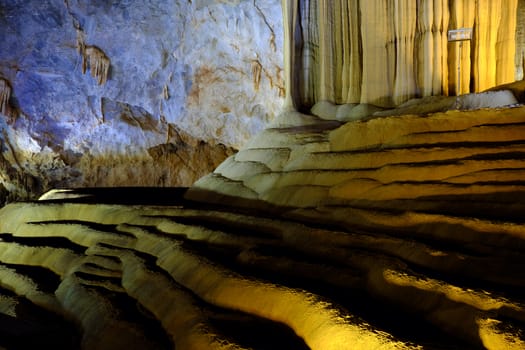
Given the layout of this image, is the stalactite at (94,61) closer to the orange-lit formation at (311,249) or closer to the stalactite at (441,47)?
the orange-lit formation at (311,249)

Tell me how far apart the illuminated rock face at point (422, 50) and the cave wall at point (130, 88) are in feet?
14.0

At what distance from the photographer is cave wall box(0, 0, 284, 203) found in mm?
13188

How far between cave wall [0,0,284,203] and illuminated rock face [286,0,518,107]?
4.28 meters

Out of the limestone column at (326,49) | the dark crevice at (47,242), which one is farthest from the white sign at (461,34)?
the dark crevice at (47,242)

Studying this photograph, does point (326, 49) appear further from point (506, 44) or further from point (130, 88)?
point (130, 88)

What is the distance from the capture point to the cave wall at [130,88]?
43.3 feet

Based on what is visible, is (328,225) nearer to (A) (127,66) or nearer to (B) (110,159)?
(A) (127,66)

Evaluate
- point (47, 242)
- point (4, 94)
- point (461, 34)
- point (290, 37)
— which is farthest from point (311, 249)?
point (4, 94)

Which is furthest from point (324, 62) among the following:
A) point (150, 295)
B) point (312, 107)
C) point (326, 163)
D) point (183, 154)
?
point (183, 154)

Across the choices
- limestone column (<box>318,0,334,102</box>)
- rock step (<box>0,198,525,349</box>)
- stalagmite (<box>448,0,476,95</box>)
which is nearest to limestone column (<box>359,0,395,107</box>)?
limestone column (<box>318,0,334,102</box>)

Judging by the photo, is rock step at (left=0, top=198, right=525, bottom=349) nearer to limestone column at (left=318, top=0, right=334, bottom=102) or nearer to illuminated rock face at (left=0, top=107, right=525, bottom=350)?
illuminated rock face at (left=0, top=107, right=525, bottom=350)

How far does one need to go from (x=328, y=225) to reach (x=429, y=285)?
1.46m

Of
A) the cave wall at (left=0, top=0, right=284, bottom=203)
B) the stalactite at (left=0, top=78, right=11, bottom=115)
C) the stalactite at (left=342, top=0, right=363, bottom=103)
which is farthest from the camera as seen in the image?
the stalactite at (left=0, top=78, right=11, bottom=115)

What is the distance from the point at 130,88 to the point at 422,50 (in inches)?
364
